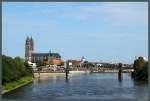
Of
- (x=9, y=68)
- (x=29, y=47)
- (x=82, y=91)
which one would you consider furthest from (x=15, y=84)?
(x=29, y=47)

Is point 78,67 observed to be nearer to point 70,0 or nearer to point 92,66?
point 92,66

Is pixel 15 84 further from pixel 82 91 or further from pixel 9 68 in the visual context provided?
pixel 82 91

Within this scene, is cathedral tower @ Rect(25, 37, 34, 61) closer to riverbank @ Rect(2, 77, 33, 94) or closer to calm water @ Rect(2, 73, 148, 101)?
riverbank @ Rect(2, 77, 33, 94)

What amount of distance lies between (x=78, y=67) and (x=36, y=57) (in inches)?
271

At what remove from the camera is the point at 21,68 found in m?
18.1

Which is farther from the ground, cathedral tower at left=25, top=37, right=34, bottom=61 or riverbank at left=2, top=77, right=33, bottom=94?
cathedral tower at left=25, top=37, right=34, bottom=61

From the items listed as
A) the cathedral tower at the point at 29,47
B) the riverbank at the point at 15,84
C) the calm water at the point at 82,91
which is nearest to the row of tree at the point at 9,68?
the riverbank at the point at 15,84

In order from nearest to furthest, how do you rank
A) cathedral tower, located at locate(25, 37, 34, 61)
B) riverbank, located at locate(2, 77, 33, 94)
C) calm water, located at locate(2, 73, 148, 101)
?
calm water, located at locate(2, 73, 148, 101)
riverbank, located at locate(2, 77, 33, 94)
cathedral tower, located at locate(25, 37, 34, 61)

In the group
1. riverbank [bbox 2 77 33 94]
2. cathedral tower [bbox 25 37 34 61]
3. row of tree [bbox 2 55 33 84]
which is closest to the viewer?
row of tree [bbox 2 55 33 84]

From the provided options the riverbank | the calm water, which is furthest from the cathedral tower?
the calm water

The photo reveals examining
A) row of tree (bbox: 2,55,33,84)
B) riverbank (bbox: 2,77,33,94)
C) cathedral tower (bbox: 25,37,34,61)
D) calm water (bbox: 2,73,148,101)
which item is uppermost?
cathedral tower (bbox: 25,37,34,61)

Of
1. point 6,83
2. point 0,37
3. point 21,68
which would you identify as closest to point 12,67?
point 6,83

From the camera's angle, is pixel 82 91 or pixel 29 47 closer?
pixel 82 91

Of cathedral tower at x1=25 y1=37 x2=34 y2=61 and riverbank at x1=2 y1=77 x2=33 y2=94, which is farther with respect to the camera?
cathedral tower at x1=25 y1=37 x2=34 y2=61
